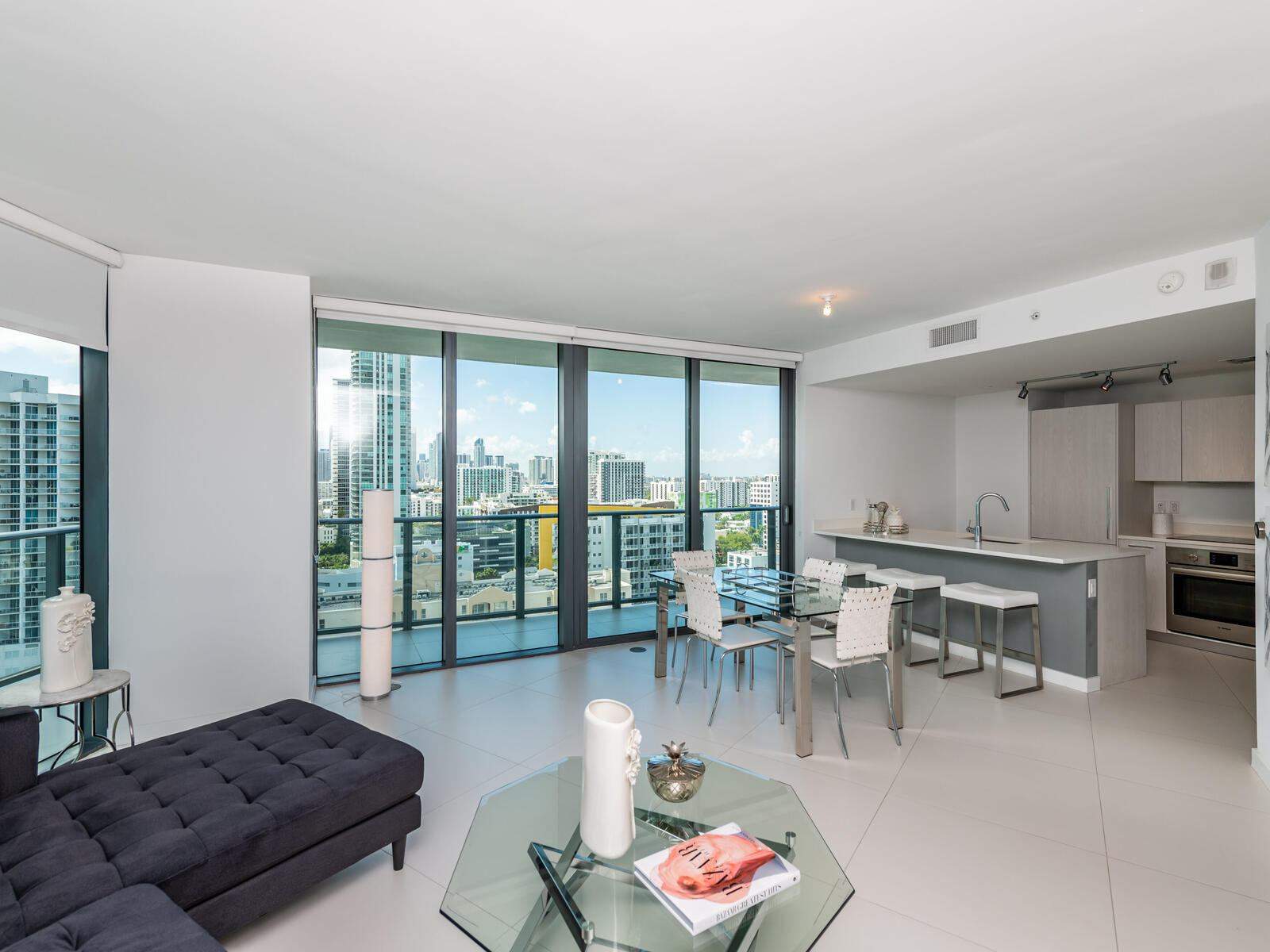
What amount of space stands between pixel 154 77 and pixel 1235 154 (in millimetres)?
3599

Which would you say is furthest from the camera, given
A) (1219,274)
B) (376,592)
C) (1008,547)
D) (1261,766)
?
(1008,547)

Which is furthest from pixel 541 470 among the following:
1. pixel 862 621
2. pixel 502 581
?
pixel 862 621

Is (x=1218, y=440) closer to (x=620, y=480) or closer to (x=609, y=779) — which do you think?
(x=620, y=480)

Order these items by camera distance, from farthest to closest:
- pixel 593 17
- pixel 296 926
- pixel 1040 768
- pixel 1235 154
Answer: pixel 1040 768
pixel 1235 154
pixel 296 926
pixel 593 17

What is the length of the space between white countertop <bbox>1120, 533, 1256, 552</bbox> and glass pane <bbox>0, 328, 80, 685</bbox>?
746cm

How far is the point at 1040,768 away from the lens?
2.98m

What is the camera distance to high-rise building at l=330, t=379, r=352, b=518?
13.9 ft

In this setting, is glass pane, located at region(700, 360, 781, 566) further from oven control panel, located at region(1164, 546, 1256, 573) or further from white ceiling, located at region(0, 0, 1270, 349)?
oven control panel, located at region(1164, 546, 1256, 573)

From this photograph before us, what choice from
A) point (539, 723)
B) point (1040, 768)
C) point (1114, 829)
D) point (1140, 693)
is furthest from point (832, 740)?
point (1140, 693)

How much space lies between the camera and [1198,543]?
4.99 m

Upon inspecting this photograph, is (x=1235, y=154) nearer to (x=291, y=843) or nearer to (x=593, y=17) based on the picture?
(x=593, y=17)

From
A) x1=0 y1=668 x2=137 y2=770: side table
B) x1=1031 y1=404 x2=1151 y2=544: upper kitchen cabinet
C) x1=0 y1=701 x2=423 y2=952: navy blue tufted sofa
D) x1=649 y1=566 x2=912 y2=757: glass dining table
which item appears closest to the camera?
x1=0 y1=701 x2=423 y2=952: navy blue tufted sofa

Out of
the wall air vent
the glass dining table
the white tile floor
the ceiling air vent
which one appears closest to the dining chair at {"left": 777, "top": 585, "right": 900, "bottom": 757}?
the glass dining table

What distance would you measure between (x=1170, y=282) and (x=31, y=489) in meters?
5.73
